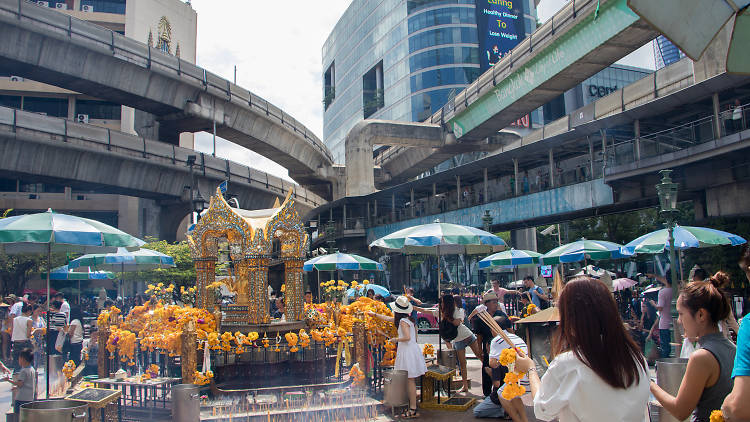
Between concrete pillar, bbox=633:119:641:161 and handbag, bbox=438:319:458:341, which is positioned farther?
concrete pillar, bbox=633:119:641:161

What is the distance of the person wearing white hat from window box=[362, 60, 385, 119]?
227 ft

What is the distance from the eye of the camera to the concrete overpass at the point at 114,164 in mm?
21609

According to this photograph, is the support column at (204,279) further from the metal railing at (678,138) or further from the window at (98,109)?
the window at (98,109)

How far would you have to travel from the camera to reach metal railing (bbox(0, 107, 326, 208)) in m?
21.5

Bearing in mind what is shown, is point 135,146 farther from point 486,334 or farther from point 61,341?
point 486,334

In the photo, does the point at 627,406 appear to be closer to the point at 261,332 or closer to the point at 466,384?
the point at 466,384

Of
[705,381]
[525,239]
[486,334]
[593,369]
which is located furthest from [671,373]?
[525,239]

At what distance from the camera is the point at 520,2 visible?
6781 centimetres

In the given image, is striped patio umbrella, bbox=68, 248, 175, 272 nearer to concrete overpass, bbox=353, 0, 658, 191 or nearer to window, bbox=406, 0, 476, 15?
concrete overpass, bbox=353, 0, 658, 191

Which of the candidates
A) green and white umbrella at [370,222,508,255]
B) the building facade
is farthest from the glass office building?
green and white umbrella at [370,222,508,255]

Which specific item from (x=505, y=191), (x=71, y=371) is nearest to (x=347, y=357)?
(x=71, y=371)

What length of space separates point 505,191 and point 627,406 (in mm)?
26245

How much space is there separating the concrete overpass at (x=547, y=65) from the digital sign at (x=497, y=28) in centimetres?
3193

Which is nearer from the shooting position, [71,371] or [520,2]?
Answer: [71,371]
